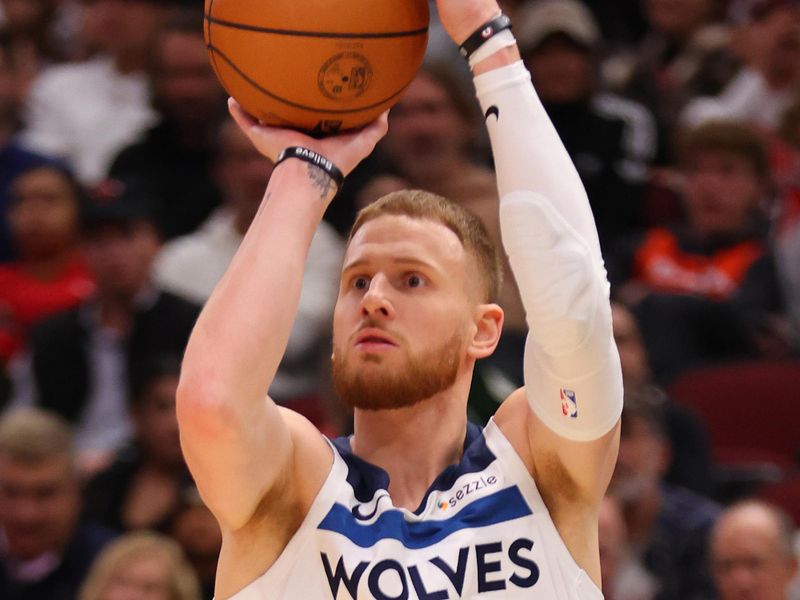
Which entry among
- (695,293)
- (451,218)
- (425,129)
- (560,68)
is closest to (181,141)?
(425,129)

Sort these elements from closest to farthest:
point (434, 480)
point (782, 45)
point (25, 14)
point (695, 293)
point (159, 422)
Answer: point (434, 480) → point (159, 422) → point (695, 293) → point (782, 45) → point (25, 14)

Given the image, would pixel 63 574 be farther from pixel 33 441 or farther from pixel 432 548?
pixel 432 548

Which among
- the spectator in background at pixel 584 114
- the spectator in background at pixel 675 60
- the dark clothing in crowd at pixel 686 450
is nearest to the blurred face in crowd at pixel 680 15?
the spectator in background at pixel 675 60

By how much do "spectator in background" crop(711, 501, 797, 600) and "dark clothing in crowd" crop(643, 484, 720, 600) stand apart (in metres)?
0.25

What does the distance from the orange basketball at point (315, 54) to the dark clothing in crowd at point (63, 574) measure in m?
3.09

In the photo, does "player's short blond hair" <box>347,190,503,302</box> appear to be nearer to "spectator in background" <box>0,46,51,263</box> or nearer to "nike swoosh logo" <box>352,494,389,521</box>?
"nike swoosh logo" <box>352,494,389,521</box>

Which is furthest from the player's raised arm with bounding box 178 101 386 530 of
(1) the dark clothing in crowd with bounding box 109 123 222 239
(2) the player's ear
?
(1) the dark clothing in crowd with bounding box 109 123 222 239

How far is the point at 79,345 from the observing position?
681 cm

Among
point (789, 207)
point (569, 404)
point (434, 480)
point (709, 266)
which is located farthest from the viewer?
point (789, 207)

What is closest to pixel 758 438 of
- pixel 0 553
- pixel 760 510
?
pixel 760 510

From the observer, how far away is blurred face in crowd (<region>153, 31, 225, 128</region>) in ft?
25.4

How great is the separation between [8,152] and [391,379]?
5069 millimetres

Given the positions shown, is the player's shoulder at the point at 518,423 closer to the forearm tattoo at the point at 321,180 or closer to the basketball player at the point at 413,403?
the basketball player at the point at 413,403

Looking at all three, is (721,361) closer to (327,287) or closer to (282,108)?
(327,287)
